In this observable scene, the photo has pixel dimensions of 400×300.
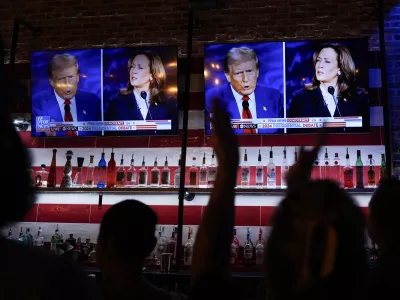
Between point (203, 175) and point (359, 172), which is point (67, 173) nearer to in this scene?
point (203, 175)

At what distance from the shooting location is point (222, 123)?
1.21m

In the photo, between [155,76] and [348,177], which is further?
[155,76]

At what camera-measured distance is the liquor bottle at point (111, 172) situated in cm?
449

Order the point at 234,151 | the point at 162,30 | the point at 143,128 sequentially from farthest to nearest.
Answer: the point at 162,30
the point at 143,128
the point at 234,151

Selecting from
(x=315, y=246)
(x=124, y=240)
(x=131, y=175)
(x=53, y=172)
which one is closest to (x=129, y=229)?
(x=124, y=240)

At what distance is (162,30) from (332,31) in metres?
1.71

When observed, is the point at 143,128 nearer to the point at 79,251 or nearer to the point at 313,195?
the point at 79,251

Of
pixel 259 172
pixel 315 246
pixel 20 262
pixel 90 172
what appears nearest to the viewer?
pixel 20 262

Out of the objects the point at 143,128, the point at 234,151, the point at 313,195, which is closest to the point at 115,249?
the point at 234,151

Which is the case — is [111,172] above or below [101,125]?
below

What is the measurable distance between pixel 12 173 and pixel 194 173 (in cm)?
382

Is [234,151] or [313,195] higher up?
[234,151]

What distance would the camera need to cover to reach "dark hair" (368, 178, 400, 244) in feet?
5.31

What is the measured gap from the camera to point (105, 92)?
439cm
